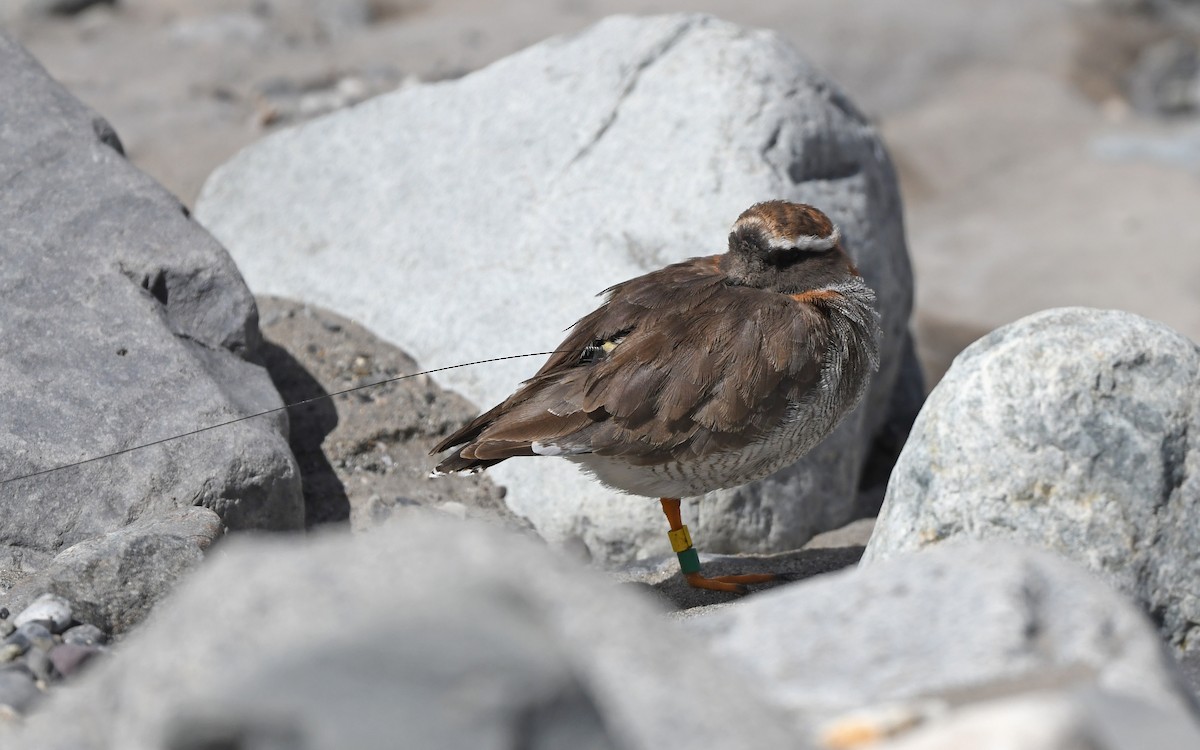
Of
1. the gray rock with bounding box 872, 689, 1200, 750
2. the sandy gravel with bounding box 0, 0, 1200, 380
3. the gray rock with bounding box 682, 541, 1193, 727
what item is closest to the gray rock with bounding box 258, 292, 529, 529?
the sandy gravel with bounding box 0, 0, 1200, 380

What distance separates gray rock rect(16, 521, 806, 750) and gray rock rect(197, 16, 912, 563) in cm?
349

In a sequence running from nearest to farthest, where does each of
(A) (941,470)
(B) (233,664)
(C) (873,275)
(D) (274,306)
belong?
(B) (233,664) < (A) (941,470) < (C) (873,275) < (D) (274,306)

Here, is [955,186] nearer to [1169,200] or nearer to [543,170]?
[1169,200]

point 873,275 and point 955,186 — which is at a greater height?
point 873,275

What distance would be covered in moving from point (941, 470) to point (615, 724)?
2.46 metres

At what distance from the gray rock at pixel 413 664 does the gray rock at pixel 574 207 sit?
11.4 ft

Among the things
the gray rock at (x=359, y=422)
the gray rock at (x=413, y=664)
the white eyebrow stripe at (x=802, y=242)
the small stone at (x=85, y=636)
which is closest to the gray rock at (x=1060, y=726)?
the gray rock at (x=413, y=664)

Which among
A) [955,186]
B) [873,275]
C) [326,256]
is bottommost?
[955,186]

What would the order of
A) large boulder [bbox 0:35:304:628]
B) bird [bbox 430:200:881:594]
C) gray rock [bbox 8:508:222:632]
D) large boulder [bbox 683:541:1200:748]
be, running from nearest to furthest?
large boulder [bbox 683:541:1200:748] → gray rock [bbox 8:508:222:632] → large boulder [bbox 0:35:304:628] → bird [bbox 430:200:881:594]

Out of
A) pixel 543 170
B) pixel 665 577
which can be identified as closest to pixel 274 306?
pixel 543 170

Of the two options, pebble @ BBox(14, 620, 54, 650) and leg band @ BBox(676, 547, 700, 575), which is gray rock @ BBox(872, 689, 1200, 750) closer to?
pebble @ BBox(14, 620, 54, 650)

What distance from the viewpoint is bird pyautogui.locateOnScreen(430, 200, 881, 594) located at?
4.78 m

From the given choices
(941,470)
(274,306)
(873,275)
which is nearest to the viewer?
(941,470)

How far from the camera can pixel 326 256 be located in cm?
734
